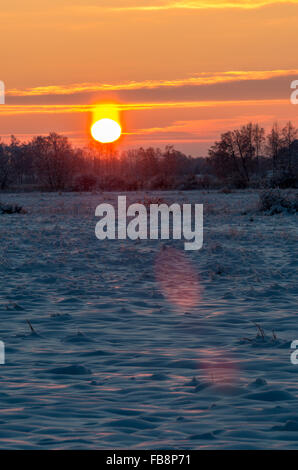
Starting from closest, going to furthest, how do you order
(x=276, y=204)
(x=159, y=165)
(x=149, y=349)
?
(x=149, y=349), (x=276, y=204), (x=159, y=165)

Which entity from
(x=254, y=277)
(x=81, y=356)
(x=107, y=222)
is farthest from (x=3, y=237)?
(x=81, y=356)

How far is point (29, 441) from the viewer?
18.0 feet

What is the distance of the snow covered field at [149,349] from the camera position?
5.78m

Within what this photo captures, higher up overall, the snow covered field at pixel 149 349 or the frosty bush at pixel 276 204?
the frosty bush at pixel 276 204

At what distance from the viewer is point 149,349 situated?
8.55m

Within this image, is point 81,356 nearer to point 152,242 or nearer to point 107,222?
point 152,242

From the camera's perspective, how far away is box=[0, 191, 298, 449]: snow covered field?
578 centimetres

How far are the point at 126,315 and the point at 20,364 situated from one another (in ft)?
9.93

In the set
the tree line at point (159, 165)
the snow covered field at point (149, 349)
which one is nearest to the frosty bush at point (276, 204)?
the snow covered field at point (149, 349)

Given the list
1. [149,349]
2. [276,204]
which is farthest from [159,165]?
[149,349]

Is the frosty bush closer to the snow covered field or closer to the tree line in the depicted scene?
the snow covered field

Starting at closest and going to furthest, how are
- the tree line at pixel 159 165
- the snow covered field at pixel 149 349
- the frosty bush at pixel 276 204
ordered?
the snow covered field at pixel 149 349 < the frosty bush at pixel 276 204 < the tree line at pixel 159 165

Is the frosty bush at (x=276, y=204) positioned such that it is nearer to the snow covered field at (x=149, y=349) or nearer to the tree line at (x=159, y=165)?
the snow covered field at (x=149, y=349)

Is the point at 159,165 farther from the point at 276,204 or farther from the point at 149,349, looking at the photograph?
the point at 149,349
